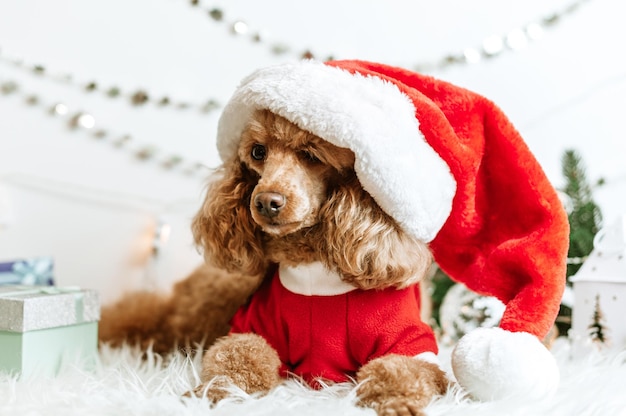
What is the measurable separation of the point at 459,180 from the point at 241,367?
43 centimetres

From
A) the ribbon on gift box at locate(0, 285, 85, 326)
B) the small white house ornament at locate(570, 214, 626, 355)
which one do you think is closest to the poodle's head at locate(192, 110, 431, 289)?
the ribbon on gift box at locate(0, 285, 85, 326)

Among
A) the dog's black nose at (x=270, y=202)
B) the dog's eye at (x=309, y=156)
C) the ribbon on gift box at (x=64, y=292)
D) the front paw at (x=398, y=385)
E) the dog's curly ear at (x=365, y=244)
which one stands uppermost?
the dog's eye at (x=309, y=156)

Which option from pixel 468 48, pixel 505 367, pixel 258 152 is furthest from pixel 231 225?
pixel 468 48

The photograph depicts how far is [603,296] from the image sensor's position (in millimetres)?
1124

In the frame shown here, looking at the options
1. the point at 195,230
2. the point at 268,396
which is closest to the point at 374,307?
the point at 268,396

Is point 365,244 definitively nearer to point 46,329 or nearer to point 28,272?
point 46,329

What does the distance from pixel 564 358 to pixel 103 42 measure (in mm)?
1328

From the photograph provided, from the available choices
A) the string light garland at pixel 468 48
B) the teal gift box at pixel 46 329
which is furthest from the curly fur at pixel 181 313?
the string light garland at pixel 468 48

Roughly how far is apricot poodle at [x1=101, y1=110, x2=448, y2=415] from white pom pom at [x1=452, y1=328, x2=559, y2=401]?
6 cm

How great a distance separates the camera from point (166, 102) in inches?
63.7

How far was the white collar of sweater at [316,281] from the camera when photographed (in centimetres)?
94

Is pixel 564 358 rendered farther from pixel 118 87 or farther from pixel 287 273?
pixel 118 87

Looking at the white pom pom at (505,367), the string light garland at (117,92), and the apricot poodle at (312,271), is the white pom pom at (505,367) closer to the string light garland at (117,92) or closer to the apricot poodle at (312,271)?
the apricot poodle at (312,271)

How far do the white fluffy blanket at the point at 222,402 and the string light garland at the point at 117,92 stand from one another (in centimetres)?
80
